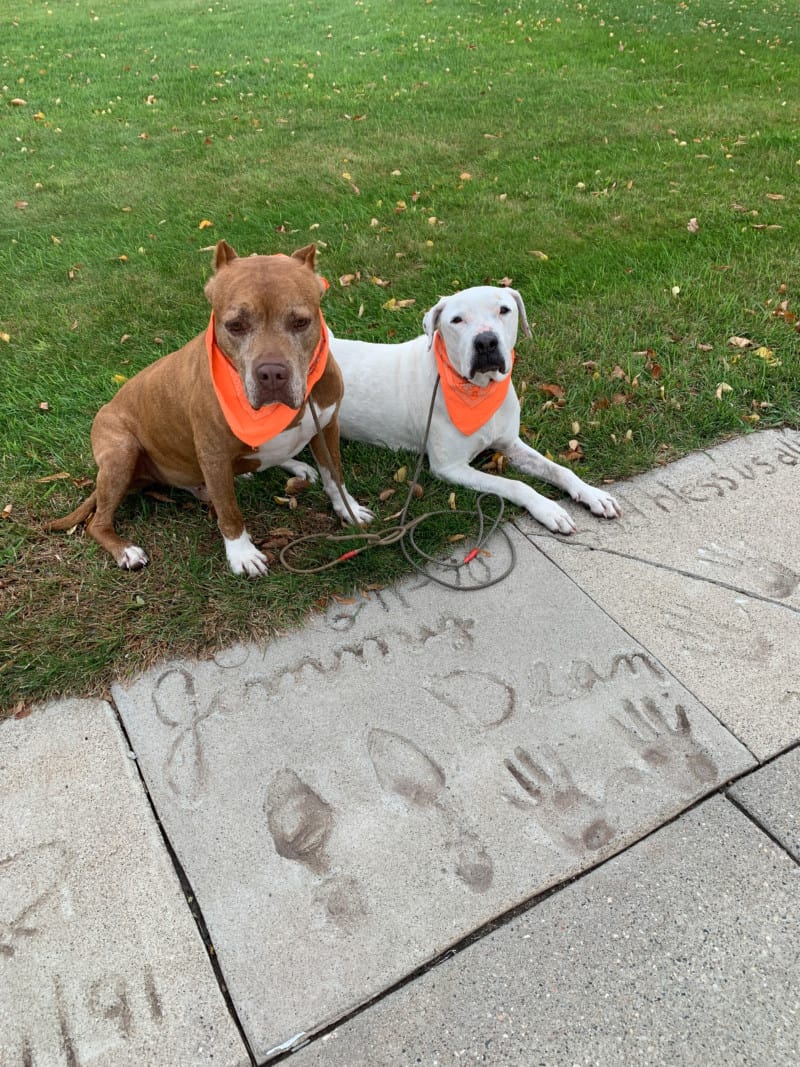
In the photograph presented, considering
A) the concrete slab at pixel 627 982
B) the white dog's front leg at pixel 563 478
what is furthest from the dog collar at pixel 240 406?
the concrete slab at pixel 627 982

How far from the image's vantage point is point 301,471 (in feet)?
12.5

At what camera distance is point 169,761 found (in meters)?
2.50

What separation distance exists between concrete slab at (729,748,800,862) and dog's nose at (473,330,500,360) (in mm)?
2006

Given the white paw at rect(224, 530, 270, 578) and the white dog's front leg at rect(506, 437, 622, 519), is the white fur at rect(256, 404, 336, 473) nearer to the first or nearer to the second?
the white paw at rect(224, 530, 270, 578)

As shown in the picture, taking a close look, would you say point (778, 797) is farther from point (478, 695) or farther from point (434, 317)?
point (434, 317)

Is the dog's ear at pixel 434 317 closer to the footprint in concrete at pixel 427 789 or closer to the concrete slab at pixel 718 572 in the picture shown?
the concrete slab at pixel 718 572

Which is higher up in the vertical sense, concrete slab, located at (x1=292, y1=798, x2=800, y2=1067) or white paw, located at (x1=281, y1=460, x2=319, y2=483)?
white paw, located at (x1=281, y1=460, x2=319, y2=483)

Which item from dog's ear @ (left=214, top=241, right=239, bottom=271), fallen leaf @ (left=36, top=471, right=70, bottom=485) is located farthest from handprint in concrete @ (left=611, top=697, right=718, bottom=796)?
fallen leaf @ (left=36, top=471, right=70, bottom=485)

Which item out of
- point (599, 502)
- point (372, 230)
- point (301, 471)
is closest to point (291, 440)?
point (301, 471)

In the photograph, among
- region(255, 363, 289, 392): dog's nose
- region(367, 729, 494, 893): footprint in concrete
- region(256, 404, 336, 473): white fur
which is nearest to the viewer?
region(367, 729, 494, 893): footprint in concrete

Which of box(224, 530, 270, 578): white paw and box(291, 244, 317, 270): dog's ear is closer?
box(291, 244, 317, 270): dog's ear

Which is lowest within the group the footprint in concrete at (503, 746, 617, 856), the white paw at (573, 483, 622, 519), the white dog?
the footprint in concrete at (503, 746, 617, 856)

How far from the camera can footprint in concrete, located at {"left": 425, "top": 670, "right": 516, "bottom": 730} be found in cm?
259

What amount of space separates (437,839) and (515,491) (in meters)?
1.83
